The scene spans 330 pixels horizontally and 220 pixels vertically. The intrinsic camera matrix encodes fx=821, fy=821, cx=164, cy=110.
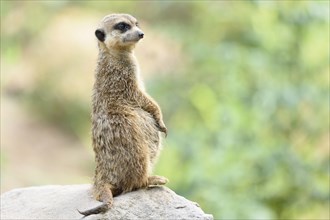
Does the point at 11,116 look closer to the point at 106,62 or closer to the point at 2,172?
the point at 2,172

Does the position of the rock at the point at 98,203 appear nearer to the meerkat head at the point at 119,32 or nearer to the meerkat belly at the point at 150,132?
the meerkat belly at the point at 150,132

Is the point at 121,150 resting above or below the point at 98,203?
above

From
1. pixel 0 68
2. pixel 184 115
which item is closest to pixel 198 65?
pixel 184 115

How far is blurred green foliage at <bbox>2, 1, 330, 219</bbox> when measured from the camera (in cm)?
425

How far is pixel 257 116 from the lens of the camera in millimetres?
4410

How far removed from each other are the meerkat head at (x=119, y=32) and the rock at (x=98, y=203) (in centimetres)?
48

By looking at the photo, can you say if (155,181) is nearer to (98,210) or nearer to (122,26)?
(98,210)

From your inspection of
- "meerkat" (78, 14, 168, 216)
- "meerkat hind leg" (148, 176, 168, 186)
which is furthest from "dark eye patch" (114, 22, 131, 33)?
"meerkat hind leg" (148, 176, 168, 186)

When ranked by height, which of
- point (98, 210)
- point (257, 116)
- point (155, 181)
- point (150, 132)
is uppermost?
point (257, 116)

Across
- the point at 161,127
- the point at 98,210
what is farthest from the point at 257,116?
the point at 98,210

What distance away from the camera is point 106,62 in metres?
2.73

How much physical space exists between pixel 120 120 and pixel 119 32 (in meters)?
0.29

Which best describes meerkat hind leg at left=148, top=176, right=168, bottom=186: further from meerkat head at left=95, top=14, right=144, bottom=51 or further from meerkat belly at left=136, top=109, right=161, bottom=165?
meerkat head at left=95, top=14, right=144, bottom=51

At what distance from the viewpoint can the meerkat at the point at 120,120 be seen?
261 centimetres
